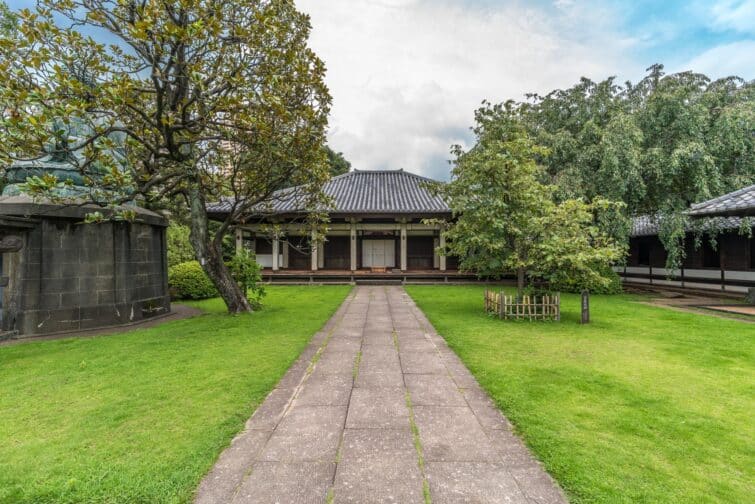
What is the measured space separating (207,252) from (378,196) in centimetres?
1192

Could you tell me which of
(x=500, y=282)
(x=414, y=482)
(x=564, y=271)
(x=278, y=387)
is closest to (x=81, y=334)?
(x=278, y=387)

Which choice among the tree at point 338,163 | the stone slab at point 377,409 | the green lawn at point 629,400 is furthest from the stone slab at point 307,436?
the tree at point 338,163

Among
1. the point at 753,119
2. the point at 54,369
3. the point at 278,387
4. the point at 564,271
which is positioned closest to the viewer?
the point at 278,387

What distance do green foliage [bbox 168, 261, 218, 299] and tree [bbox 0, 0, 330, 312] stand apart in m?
4.23

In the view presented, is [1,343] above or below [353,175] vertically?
below

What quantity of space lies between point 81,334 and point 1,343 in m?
1.16

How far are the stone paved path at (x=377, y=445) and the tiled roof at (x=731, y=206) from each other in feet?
28.9

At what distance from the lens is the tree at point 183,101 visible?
5.03 meters

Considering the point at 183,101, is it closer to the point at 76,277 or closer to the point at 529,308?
the point at 76,277

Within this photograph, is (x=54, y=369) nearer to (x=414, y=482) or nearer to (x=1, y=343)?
(x=1, y=343)

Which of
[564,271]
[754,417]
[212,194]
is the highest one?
[212,194]

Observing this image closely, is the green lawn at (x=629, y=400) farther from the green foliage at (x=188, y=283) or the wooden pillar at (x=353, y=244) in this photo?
the wooden pillar at (x=353, y=244)

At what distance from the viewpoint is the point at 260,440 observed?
9.79ft

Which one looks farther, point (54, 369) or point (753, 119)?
point (753, 119)
